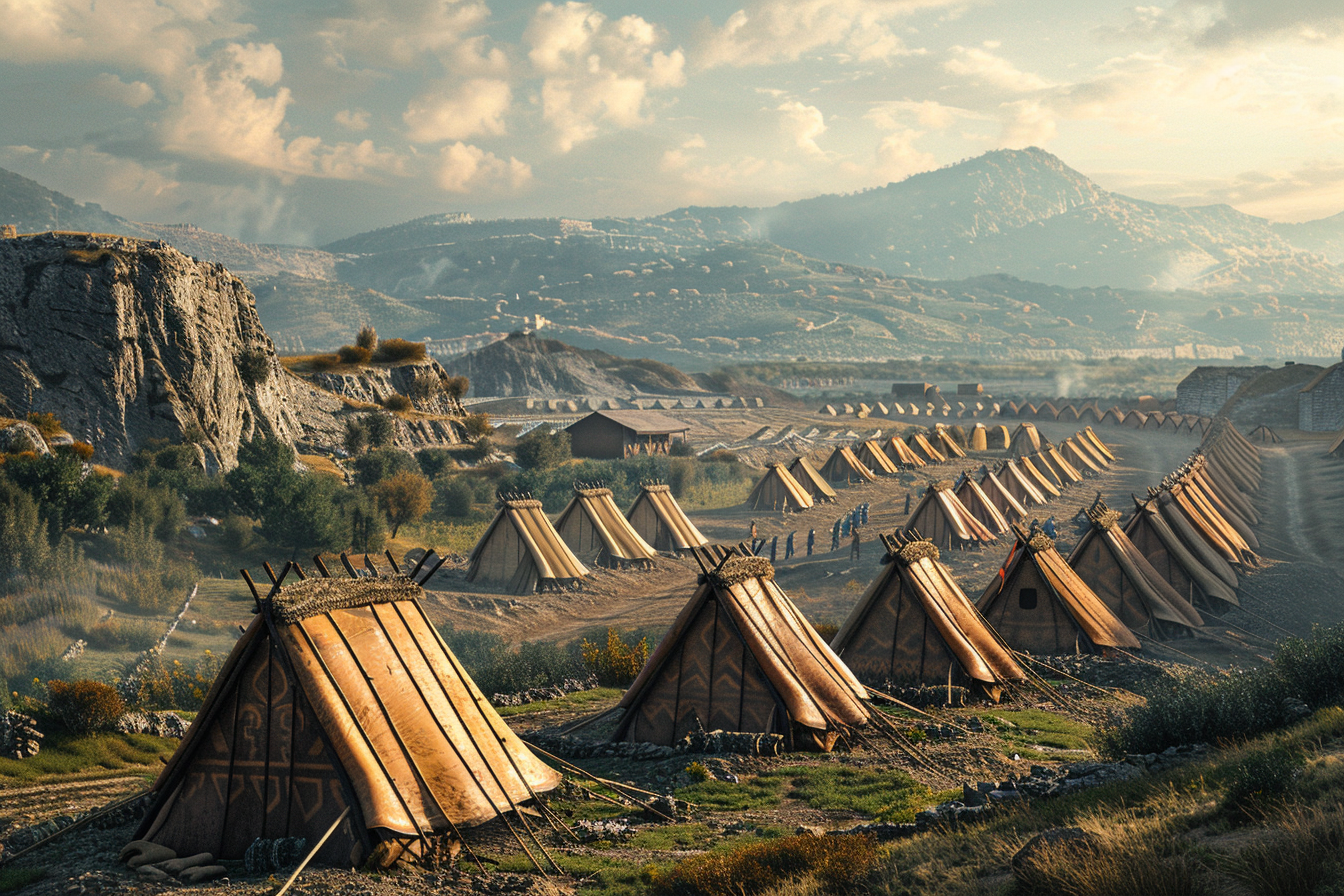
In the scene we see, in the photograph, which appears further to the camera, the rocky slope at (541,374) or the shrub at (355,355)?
the rocky slope at (541,374)

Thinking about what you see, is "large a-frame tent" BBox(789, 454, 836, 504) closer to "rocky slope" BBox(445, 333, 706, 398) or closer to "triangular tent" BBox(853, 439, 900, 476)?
"triangular tent" BBox(853, 439, 900, 476)

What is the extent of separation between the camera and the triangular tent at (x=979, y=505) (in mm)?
33719

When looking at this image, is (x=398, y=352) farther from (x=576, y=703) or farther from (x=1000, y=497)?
(x=576, y=703)

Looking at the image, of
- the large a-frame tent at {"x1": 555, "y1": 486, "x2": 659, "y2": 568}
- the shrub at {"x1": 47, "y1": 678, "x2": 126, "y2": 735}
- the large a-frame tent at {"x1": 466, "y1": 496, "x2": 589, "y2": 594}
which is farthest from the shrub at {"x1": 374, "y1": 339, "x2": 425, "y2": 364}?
the shrub at {"x1": 47, "y1": 678, "x2": 126, "y2": 735}

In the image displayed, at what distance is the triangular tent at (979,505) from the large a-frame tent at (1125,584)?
537 inches

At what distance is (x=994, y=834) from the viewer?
7797mm

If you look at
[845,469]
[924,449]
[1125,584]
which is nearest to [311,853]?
[1125,584]

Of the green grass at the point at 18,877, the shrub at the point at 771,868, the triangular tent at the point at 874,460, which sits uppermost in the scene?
the triangular tent at the point at 874,460

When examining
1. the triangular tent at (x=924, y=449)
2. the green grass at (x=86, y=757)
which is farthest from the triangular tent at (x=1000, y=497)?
the green grass at (x=86, y=757)

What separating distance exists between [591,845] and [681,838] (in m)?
0.82

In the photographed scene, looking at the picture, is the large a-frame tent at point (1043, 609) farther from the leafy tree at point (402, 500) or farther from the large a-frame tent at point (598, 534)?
the leafy tree at point (402, 500)

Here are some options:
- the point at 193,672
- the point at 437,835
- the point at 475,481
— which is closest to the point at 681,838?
the point at 437,835

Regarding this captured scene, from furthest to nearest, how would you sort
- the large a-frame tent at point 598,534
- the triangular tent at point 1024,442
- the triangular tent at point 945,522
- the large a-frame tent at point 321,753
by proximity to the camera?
the triangular tent at point 1024,442 < the triangular tent at point 945,522 < the large a-frame tent at point 598,534 < the large a-frame tent at point 321,753

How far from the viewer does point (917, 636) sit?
14352 mm
